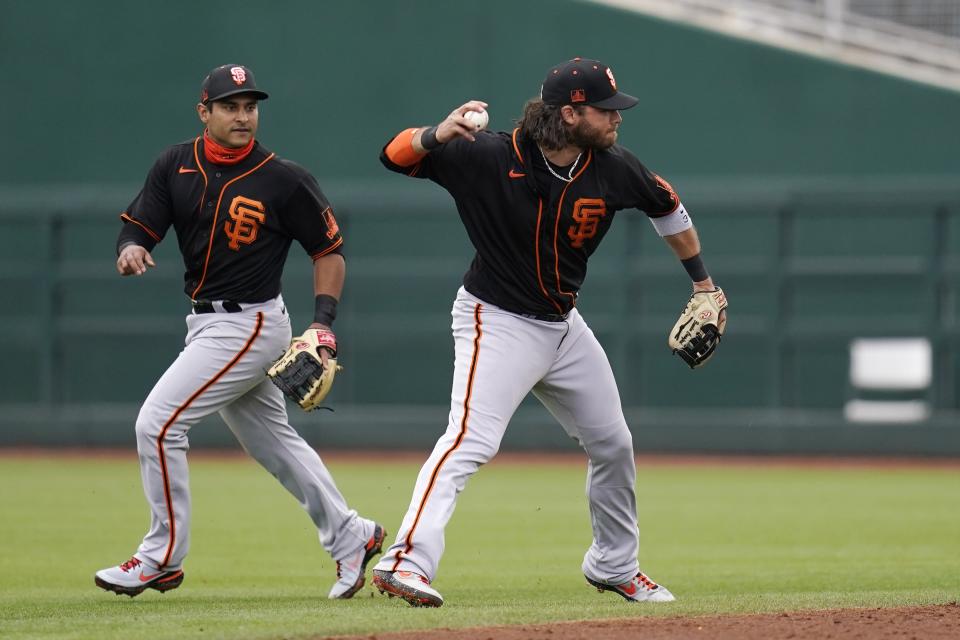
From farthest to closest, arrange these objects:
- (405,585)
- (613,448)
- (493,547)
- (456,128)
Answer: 1. (493,547)
2. (613,448)
3. (456,128)
4. (405,585)

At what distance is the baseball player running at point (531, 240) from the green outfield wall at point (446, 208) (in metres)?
8.18

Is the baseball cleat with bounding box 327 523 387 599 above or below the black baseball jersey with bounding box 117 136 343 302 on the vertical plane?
below

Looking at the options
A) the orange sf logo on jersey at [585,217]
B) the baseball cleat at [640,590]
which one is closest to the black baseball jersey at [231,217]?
the orange sf logo on jersey at [585,217]

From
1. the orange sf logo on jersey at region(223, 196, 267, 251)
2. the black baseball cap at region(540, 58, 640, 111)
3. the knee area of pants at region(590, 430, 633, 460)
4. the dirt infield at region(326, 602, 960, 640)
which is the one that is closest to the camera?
the dirt infield at region(326, 602, 960, 640)

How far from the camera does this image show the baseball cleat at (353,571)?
5.86 m

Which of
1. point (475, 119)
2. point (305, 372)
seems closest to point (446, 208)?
point (305, 372)

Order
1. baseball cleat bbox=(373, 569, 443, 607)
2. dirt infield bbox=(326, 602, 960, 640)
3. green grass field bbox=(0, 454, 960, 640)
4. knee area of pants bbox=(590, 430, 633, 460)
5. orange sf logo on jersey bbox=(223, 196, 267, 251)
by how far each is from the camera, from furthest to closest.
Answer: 1. orange sf logo on jersey bbox=(223, 196, 267, 251)
2. knee area of pants bbox=(590, 430, 633, 460)
3. green grass field bbox=(0, 454, 960, 640)
4. baseball cleat bbox=(373, 569, 443, 607)
5. dirt infield bbox=(326, 602, 960, 640)

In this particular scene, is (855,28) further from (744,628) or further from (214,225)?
(744,628)

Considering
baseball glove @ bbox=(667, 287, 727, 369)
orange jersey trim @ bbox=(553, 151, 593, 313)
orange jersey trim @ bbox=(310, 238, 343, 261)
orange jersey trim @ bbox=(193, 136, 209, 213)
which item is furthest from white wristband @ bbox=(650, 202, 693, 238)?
orange jersey trim @ bbox=(193, 136, 209, 213)

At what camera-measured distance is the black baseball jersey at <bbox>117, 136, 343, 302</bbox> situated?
5785mm

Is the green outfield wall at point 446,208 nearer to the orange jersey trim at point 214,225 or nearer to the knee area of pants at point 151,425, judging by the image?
the orange jersey trim at point 214,225

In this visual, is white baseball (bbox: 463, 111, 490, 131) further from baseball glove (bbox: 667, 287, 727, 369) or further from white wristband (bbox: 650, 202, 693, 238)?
baseball glove (bbox: 667, 287, 727, 369)

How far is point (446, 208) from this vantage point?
13906mm

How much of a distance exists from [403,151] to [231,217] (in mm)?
937
